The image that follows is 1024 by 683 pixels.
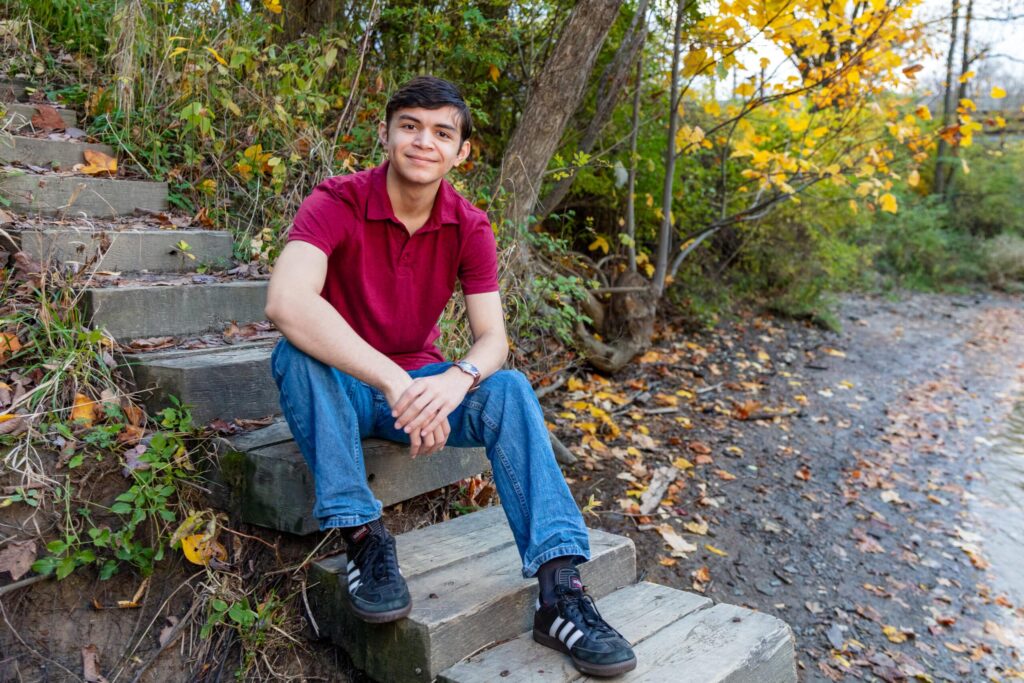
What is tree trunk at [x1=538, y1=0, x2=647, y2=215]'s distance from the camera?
191 inches

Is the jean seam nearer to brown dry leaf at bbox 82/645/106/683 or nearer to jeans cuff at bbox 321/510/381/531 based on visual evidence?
jeans cuff at bbox 321/510/381/531

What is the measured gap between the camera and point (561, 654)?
6.72ft

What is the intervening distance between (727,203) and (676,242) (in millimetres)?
631

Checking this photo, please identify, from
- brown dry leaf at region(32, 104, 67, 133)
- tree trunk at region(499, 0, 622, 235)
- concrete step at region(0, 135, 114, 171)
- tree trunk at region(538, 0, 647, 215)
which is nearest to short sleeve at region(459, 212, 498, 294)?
tree trunk at region(499, 0, 622, 235)

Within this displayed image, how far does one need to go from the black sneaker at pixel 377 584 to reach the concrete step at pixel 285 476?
1.12 feet

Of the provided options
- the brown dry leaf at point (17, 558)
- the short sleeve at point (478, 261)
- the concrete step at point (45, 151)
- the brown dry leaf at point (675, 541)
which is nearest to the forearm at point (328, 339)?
the short sleeve at point (478, 261)

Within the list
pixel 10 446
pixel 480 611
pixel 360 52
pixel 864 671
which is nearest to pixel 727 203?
pixel 360 52

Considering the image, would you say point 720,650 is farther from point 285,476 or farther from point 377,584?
point 285,476

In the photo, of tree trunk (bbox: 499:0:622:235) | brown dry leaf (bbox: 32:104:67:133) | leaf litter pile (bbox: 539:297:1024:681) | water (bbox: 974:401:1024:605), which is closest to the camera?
leaf litter pile (bbox: 539:297:1024:681)

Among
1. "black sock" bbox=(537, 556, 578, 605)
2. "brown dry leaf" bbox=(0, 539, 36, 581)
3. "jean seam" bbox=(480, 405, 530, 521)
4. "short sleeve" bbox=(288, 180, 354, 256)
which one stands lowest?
"black sock" bbox=(537, 556, 578, 605)

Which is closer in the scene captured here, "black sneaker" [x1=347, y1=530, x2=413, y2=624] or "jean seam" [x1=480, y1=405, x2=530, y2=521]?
"black sneaker" [x1=347, y1=530, x2=413, y2=624]

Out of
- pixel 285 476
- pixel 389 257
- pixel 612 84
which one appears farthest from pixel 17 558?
pixel 612 84

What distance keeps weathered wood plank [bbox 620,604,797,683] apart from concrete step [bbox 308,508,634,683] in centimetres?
35

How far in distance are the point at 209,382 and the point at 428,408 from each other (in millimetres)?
986
